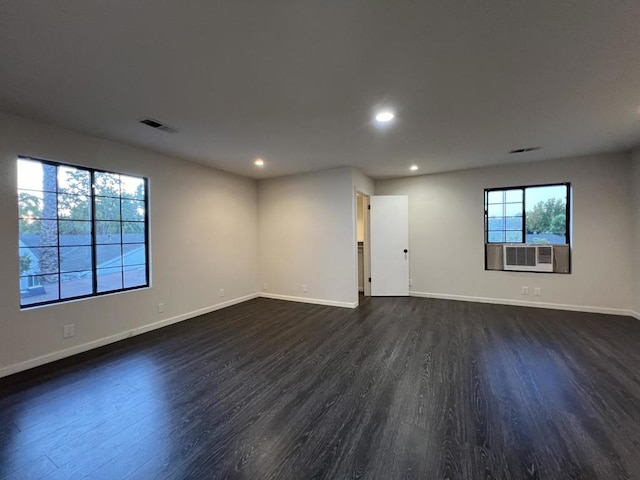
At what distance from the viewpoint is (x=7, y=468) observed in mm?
1537

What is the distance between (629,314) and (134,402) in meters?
6.51

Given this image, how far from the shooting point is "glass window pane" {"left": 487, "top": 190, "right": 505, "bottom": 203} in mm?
5000

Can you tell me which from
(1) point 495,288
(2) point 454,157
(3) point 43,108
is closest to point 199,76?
(3) point 43,108

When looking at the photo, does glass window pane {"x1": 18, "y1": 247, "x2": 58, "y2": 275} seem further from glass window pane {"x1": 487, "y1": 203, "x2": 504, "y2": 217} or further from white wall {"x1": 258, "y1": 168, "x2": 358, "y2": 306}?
glass window pane {"x1": 487, "y1": 203, "x2": 504, "y2": 217}

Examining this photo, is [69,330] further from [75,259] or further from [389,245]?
[389,245]

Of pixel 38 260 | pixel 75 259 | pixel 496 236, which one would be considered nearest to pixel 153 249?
pixel 75 259

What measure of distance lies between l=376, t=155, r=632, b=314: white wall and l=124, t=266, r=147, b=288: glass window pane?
4.67 meters

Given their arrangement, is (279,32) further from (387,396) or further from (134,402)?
(134,402)

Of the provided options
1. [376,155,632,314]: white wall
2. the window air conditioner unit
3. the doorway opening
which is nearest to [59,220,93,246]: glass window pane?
the doorway opening

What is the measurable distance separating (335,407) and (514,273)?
4.41 meters

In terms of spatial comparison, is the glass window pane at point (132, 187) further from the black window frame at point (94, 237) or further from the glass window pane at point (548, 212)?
the glass window pane at point (548, 212)

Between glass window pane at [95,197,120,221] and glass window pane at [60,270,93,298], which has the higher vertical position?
glass window pane at [95,197,120,221]

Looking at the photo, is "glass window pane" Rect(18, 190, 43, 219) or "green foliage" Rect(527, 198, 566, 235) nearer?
"glass window pane" Rect(18, 190, 43, 219)

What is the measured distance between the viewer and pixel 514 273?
4.86 metres
